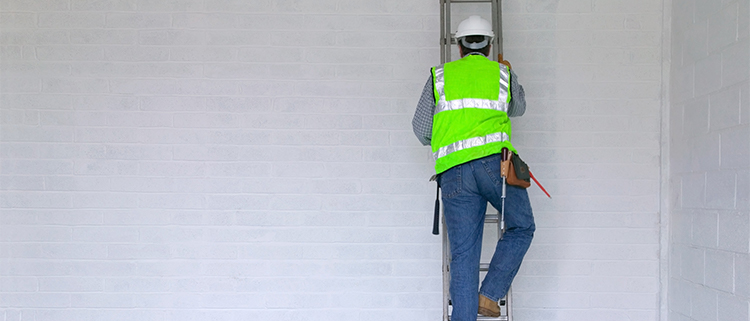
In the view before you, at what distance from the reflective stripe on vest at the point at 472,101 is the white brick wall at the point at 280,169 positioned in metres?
0.85

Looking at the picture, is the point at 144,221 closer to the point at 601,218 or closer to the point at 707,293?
the point at 601,218

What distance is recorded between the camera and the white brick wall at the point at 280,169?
440cm

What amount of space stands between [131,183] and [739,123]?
3.29 m

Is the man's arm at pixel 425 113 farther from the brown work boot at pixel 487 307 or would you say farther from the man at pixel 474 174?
the brown work boot at pixel 487 307

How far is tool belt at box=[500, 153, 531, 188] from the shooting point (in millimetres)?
3406

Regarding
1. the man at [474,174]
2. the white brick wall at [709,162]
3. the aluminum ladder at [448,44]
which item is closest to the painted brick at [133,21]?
the aluminum ladder at [448,44]

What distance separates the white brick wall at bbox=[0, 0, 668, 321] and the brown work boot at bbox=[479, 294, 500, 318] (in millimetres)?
877

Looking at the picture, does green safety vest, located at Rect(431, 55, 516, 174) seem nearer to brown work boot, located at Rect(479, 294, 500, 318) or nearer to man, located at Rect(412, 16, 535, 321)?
man, located at Rect(412, 16, 535, 321)

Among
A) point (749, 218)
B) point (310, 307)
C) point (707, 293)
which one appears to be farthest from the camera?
point (310, 307)

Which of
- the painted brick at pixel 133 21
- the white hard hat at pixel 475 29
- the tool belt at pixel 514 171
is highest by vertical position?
the painted brick at pixel 133 21

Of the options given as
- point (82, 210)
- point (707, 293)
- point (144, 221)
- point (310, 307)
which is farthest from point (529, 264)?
point (82, 210)

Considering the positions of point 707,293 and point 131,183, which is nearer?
point 707,293

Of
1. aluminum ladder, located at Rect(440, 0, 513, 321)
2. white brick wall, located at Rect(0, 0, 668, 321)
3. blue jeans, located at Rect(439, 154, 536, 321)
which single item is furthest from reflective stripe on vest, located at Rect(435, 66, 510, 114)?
white brick wall, located at Rect(0, 0, 668, 321)

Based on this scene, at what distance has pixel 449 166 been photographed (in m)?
3.52
